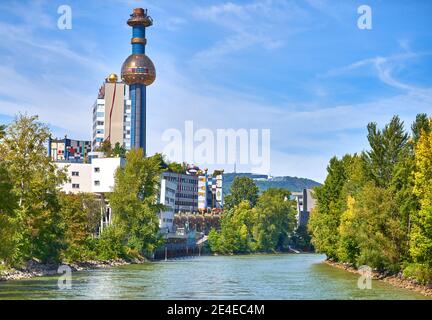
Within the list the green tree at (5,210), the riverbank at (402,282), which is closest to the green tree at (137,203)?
the riverbank at (402,282)

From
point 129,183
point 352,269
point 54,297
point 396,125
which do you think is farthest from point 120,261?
point 54,297

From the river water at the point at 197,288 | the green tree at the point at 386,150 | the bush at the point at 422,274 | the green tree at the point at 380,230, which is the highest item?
the green tree at the point at 386,150

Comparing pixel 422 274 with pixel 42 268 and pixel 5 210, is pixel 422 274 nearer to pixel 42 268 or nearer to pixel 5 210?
pixel 5 210

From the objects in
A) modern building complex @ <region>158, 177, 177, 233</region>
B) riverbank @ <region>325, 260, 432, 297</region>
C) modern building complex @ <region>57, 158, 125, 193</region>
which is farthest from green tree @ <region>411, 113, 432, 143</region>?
modern building complex @ <region>158, 177, 177, 233</region>

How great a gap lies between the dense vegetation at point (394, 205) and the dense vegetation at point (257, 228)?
76.4m

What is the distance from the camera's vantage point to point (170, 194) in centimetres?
16575

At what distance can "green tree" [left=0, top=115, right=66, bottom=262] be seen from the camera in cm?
7371

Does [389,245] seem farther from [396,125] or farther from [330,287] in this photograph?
[396,125]

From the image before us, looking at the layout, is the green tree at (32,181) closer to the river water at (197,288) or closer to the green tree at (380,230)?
the river water at (197,288)

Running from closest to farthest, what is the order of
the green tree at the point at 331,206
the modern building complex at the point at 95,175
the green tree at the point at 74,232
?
the green tree at the point at 74,232 → the green tree at the point at 331,206 → the modern building complex at the point at 95,175

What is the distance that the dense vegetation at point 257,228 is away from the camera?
551ft

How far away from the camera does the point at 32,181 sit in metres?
74.8
